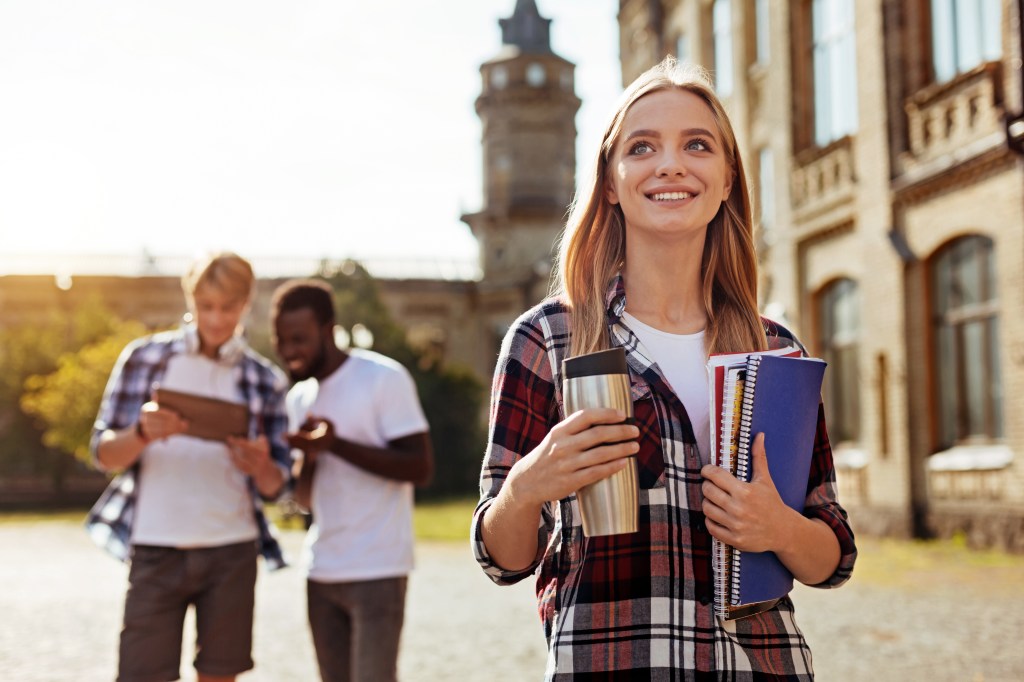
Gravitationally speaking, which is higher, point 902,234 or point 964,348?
point 902,234

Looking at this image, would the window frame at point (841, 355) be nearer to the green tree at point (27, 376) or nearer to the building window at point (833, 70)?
the building window at point (833, 70)

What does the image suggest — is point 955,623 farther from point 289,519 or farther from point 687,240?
point 289,519

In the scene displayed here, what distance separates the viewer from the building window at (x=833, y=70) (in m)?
19.0

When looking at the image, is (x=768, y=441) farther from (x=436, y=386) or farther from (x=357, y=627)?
(x=436, y=386)

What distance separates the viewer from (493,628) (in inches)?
386

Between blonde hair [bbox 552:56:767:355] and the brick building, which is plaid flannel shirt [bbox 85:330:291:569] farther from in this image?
the brick building

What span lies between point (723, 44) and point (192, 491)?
21537 millimetres

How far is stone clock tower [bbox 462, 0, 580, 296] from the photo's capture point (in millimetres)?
45688

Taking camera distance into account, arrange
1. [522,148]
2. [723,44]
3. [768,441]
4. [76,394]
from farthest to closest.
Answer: [522,148]
[76,394]
[723,44]
[768,441]

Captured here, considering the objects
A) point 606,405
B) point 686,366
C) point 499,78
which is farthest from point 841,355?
point 499,78

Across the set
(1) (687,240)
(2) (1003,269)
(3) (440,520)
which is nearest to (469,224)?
(3) (440,520)

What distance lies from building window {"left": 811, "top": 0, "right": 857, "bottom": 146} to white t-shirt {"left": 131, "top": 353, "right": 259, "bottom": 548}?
16.1 metres

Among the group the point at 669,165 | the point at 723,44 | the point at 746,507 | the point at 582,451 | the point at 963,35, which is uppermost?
the point at 723,44

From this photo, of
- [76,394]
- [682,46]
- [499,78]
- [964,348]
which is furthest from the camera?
[499,78]
